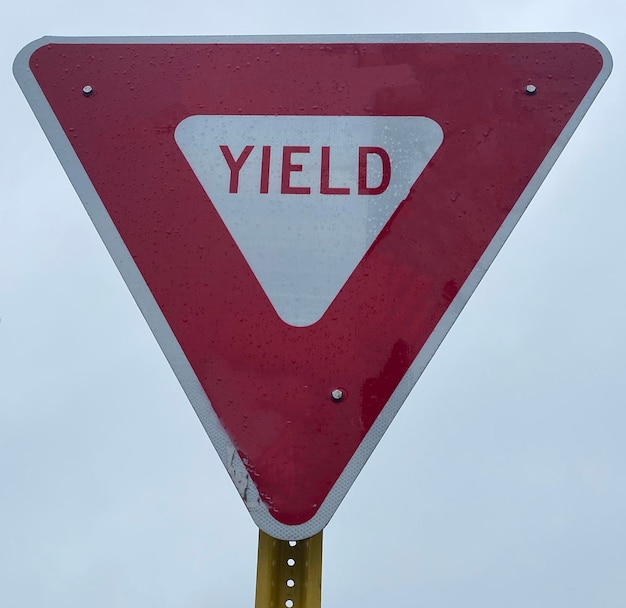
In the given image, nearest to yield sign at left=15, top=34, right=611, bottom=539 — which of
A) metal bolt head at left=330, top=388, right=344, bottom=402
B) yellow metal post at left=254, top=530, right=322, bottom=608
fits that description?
metal bolt head at left=330, top=388, right=344, bottom=402

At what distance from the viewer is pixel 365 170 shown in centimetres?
148

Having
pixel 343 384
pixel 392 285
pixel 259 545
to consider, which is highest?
pixel 392 285

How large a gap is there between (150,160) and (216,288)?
0.31 m

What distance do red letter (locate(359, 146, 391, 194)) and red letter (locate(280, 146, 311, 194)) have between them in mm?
98

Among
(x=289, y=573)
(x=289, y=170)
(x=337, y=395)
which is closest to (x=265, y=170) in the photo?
(x=289, y=170)

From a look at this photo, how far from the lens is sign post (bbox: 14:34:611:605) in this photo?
132 centimetres

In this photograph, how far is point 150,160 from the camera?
1.54m

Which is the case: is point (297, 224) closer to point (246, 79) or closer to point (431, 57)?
point (246, 79)

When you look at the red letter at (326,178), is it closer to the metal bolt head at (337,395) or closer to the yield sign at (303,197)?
the yield sign at (303,197)

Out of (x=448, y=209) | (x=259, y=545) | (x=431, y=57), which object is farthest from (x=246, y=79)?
(x=259, y=545)

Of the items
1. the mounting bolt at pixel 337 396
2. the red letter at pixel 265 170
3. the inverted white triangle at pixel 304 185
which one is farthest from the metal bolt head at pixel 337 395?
the red letter at pixel 265 170

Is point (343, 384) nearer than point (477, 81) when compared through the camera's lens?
Yes

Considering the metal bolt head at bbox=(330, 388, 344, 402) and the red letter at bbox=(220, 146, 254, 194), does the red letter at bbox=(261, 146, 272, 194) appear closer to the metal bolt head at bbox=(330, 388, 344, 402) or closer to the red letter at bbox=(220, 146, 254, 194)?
the red letter at bbox=(220, 146, 254, 194)

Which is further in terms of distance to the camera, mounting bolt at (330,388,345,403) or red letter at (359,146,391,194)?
red letter at (359,146,391,194)
